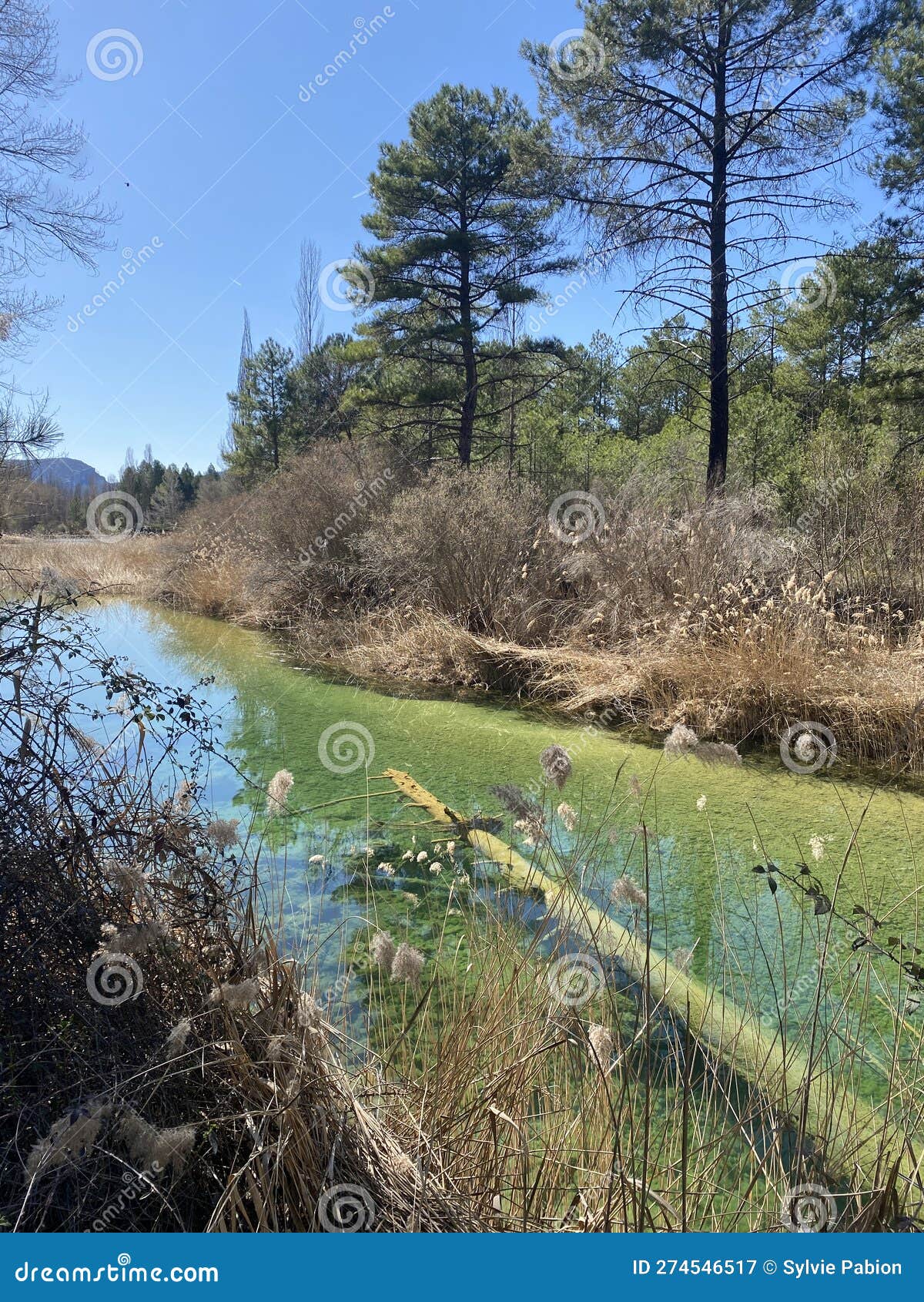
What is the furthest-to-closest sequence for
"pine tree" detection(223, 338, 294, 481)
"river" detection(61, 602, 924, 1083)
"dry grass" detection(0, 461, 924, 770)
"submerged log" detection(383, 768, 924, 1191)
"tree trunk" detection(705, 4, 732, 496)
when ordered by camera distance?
1. "pine tree" detection(223, 338, 294, 481)
2. "tree trunk" detection(705, 4, 732, 496)
3. "dry grass" detection(0, 461, 924, 770)
4. "river" detection(61, 602, 924, 1083)
5. "submerged log" detection(383, 768, 924, 1191)

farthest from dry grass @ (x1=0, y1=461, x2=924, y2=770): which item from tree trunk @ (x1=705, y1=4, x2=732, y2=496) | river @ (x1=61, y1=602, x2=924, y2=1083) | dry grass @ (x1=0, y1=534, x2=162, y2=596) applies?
dry grass @ (x1=0, y1=534, x2=162, y2=596)

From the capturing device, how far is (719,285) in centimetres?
1116

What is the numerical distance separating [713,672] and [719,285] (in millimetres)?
6743

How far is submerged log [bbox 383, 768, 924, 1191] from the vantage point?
6.12 feet

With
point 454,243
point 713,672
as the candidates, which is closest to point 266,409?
point 454,243

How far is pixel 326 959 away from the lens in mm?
3426

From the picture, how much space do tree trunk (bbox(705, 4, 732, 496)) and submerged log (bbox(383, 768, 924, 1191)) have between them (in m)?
8.29

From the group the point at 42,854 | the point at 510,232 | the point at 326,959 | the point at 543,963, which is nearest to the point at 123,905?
the point at 42,854

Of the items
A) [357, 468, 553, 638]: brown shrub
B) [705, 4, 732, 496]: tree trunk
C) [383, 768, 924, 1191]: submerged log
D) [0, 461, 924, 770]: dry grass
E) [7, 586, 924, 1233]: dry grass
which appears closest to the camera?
[7, 586, 924, 1233]: dry grass

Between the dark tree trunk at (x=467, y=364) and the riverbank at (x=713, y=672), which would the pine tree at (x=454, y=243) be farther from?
the riverbank at (x=713, y=672)

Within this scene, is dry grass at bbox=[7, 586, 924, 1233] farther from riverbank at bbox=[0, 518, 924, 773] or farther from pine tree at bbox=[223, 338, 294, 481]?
pine tree at bbox=[223, 338, 294, 481]

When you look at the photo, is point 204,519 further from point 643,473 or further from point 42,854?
point 42,854

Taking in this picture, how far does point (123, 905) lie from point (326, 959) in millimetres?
1554

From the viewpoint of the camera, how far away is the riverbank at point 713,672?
6344mm
